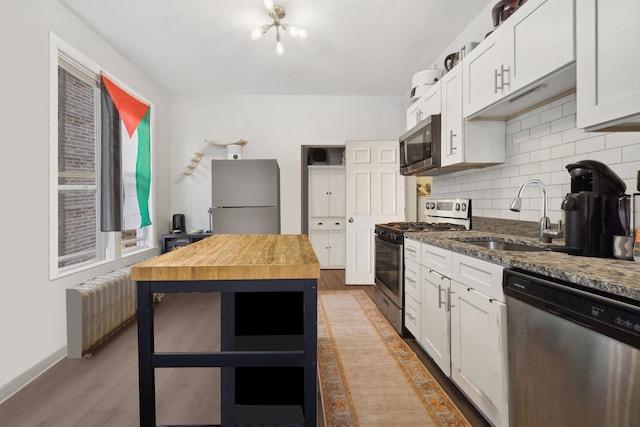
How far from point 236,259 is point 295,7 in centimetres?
239

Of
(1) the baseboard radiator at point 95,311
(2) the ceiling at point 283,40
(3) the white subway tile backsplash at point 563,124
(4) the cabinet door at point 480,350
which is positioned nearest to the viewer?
(4) the cabinet door at point 480,350

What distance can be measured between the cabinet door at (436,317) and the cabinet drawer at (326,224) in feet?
11.5

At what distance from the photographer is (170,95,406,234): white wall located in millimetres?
5051

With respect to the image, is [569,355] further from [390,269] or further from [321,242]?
[321,242]

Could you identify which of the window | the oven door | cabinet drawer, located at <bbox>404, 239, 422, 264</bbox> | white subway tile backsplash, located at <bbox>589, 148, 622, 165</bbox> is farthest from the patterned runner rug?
the window

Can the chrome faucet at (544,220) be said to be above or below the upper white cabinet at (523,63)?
below

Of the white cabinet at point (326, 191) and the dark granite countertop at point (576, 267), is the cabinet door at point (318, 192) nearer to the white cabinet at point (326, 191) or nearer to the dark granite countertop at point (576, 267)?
the white cabinet at point (326, 191)

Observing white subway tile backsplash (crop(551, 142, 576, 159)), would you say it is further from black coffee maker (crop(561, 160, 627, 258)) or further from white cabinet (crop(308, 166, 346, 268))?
white cabinet (crop(308, 166, 346, 268))

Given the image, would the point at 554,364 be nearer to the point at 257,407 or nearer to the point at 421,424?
the point at 421,424

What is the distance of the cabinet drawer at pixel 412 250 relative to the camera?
258 cm

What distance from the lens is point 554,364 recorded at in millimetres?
1186

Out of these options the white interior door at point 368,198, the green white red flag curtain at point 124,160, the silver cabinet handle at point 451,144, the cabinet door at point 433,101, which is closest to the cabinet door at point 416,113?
the cabinet door at point 433,101

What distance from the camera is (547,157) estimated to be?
2145mm

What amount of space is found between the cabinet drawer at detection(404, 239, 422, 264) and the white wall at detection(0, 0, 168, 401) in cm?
272
